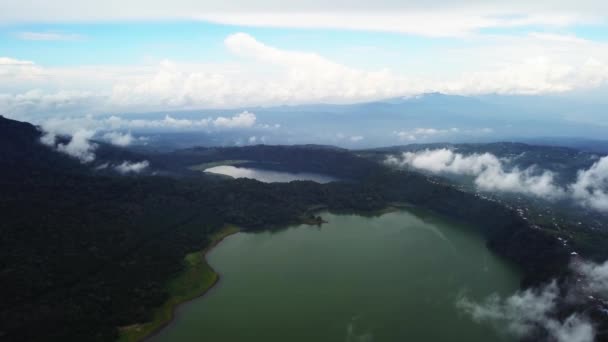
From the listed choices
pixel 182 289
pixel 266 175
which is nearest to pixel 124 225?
pixel 182 289

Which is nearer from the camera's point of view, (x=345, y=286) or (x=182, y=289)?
(x=182, y=289)

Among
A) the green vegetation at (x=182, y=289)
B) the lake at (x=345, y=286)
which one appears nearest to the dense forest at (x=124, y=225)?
the green vegetation at (x=182, y=289)

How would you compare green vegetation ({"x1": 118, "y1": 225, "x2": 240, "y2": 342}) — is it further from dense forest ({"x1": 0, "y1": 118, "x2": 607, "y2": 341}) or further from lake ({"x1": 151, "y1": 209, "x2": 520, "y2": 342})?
lake ({"x1": 151, "y1": 209, "x2": 520, "y2": 342})

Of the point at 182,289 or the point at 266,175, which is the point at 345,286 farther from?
the point at 266,175

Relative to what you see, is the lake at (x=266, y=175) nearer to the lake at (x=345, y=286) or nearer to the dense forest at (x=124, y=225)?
the dense forest at (x=124, y=225)

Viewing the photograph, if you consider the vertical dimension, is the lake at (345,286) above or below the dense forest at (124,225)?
below

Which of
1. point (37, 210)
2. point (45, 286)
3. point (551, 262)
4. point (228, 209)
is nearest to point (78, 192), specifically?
point (37, 210)

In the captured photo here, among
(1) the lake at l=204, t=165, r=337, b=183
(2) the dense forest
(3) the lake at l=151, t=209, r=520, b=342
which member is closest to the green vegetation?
(2) the dense forest
